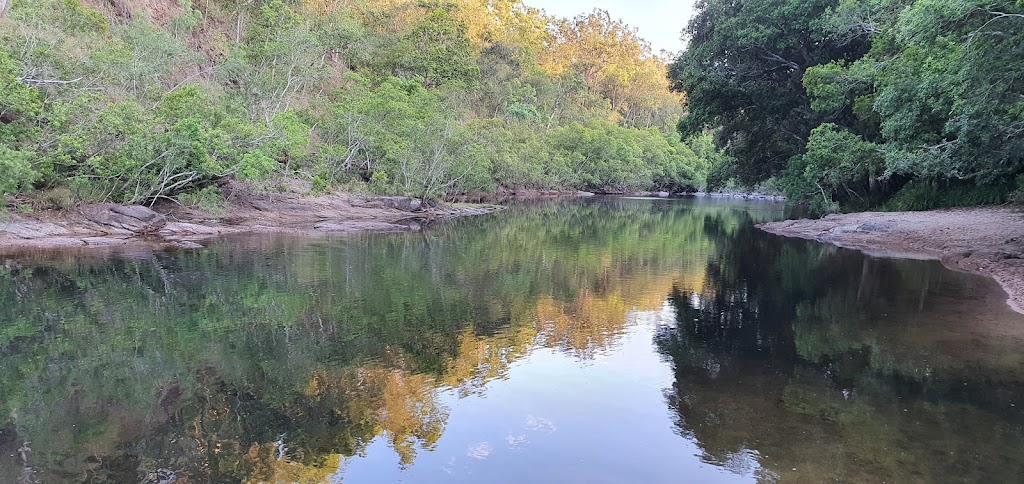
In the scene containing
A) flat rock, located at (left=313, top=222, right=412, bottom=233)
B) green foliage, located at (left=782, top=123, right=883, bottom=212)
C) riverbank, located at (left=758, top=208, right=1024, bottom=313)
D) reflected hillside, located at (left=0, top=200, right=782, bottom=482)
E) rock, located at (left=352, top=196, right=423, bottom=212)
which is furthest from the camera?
rock, located at (left=352, top=196, right=423, bottom=212)

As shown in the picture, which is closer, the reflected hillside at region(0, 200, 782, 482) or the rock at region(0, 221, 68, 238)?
the reflected hillside at region(0, 200, 782, 482)

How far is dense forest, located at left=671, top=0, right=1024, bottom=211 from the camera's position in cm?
1362

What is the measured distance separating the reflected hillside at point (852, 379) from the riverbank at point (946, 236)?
1.76 metres

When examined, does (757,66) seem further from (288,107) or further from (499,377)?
(499,377)

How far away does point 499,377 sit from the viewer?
336 inches

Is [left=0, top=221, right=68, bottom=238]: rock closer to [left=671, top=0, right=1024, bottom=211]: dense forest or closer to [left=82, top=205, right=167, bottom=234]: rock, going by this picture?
[left=82, top=205, right=167, bottom=234]: rock

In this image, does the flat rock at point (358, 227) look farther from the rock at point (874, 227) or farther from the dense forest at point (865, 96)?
the rock at point (874, 227)

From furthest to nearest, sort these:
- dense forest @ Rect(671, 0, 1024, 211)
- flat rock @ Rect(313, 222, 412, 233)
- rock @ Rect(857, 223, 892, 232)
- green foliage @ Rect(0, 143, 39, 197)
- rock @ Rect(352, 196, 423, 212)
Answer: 1. rock @ Rect(352, 196, 423, 212)
2. flat rock @ Rect(313, 222, 412, 233)
3. rock @ Rect(857, 223, 892, 232)
4. green foliage @ Rect(0, 143, 39, 197)
5. dense forest @ Rect(671, 0, 1024, 211)

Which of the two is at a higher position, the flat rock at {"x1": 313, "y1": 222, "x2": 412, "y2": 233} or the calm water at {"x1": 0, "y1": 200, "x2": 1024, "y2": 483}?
the calm water at {"x1": 0, "y1": 200, "x2": 1024, "y2": 483}

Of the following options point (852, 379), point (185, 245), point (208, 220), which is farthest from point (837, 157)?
point (208, 220)

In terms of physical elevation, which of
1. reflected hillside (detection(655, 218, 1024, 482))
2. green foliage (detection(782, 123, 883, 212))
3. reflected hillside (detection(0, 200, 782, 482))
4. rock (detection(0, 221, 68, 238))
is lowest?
reflected hillside (detection(0, 200, 782, 482))

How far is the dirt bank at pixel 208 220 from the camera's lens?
65.0ft

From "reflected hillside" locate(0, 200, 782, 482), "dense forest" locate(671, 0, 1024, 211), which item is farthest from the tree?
"reflected hillside" locate(0, 200, 782, 482)

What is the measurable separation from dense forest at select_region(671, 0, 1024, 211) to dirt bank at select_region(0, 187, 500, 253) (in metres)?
16.7
